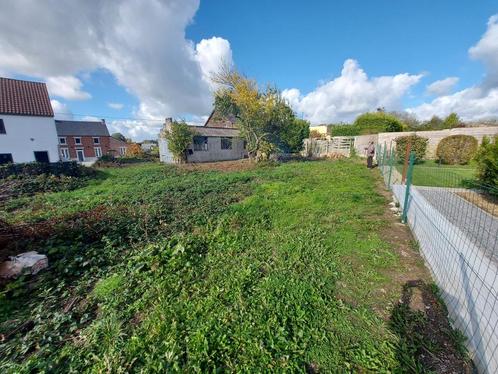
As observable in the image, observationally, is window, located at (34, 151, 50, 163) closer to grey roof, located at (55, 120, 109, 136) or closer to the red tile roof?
the red tile roof

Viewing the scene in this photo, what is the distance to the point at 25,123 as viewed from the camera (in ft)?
52.1

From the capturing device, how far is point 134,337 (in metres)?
2.09

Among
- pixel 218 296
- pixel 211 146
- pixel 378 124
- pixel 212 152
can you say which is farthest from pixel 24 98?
pixel 378 124

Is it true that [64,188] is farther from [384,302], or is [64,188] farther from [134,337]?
[384,302]

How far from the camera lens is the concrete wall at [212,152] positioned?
20531 millimetres

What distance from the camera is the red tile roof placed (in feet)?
51.4

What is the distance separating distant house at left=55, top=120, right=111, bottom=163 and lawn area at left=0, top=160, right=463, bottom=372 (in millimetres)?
35163

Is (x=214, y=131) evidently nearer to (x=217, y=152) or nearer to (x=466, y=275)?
(x=217, y=152)

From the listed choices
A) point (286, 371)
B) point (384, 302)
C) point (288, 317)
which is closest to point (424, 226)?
point (384, 302)

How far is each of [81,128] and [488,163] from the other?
44904mm

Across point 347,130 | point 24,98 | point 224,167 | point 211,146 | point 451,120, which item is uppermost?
point 24,98

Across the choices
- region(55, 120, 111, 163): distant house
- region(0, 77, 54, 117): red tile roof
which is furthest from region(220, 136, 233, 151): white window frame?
region(55, 120, 111, 163): distant house

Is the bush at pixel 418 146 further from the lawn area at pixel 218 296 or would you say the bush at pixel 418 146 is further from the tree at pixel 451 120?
the tree at pixel 451 120

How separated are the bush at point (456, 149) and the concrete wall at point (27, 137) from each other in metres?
27.3
